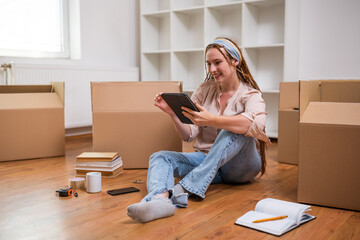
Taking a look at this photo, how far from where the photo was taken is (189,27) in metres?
4.02

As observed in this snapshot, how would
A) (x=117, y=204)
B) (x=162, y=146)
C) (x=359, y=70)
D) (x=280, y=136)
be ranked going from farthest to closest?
(x=359, y=70) → (x=280, y=136) → (x=162, y=146) → (x=117, y=204)

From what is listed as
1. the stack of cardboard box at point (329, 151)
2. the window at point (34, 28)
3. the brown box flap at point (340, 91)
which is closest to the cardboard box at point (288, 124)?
the brown box flap at point (340, 91)

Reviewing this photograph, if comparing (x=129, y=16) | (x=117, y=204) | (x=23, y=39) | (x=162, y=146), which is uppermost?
(x=129, y=16)

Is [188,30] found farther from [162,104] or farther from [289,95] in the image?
[162,104]

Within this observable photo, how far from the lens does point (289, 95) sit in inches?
99.7

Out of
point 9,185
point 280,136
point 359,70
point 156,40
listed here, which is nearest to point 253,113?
point 280,136

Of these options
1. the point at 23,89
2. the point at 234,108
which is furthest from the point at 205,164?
the point at 23,89

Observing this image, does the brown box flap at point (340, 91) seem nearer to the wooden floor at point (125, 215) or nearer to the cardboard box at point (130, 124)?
the wooden floor at point (125, 215)

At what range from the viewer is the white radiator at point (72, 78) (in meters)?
3.12

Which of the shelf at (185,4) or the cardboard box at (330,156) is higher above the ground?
the shelf at (185,4)

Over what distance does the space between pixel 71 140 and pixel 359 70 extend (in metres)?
2.49

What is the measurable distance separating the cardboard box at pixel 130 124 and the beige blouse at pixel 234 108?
1.22 ft

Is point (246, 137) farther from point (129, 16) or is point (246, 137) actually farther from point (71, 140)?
point (129, 16)

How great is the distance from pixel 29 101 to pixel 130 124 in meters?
0.79
